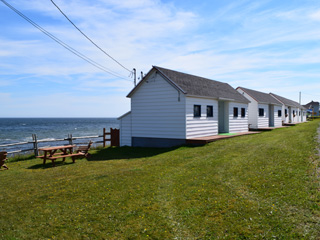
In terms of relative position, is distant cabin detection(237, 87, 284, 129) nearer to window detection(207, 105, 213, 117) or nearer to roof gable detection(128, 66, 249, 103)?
roof gable detection(128, 66, 249, 103)

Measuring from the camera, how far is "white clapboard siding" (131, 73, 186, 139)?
17.8 meters

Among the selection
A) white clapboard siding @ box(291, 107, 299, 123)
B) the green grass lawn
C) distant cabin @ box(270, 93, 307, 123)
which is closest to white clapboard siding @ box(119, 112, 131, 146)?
the green grass lawn

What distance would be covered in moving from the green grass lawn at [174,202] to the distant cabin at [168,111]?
23.4 ft

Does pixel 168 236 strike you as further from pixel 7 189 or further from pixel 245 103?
pixel 245 103

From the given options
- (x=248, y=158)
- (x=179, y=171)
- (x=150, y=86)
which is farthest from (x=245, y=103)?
(x=179, y=171)

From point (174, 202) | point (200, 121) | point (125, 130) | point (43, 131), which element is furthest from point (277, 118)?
point (43, 131)

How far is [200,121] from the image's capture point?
1909cm

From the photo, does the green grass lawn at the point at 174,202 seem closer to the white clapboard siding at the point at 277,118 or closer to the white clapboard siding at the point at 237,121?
the white clapboard siding at the point at 237,121

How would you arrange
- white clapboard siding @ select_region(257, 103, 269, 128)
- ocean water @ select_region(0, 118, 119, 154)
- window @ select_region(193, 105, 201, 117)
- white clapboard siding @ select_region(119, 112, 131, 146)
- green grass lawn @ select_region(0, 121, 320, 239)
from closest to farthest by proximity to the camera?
1. green grass lawn @ select_region(0, 121, 320, 239)
2. window @ select_region(193, 105, 201, 117)
3. white clapboard siding @ select_region(119, 112, 131, 146)
4. white clapboard siding @ select_region(257, 103, 269, 128)
5. ocean water @ select_region(0, 118, 119, 154)

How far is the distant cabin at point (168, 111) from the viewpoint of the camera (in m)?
17.8

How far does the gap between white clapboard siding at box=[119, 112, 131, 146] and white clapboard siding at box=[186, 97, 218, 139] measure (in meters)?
5.28

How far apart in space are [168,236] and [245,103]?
2347 centimetres

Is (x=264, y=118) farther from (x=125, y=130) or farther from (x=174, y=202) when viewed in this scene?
(x=174, y=202)

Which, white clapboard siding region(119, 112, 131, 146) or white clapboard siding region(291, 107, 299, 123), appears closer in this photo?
→ white clapboard siding region(119, 112, 131, 146)
